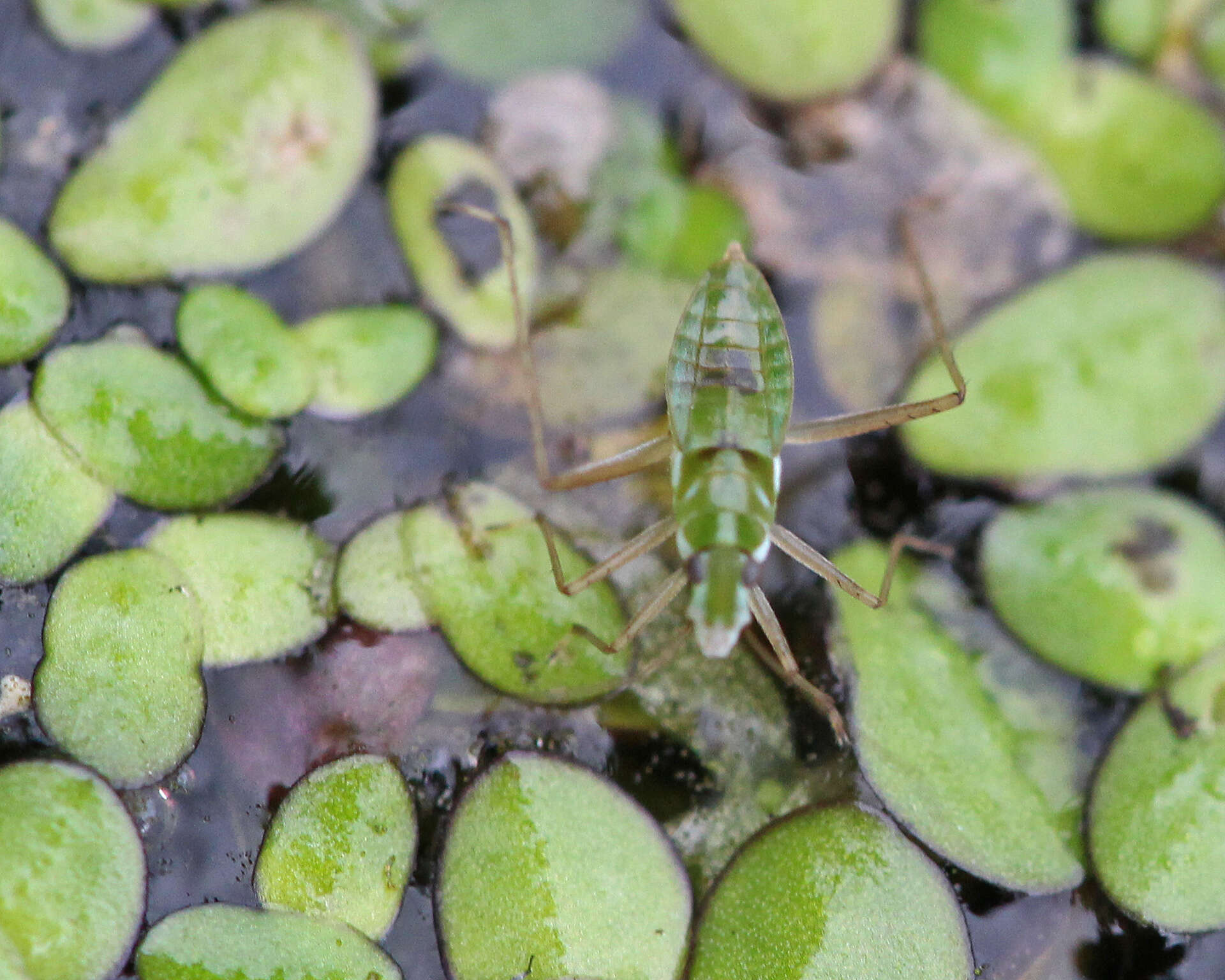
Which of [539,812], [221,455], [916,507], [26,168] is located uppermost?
[26,168]

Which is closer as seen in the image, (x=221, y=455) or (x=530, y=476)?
(x=221, y=455)

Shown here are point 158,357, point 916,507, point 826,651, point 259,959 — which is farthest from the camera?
point 916,507

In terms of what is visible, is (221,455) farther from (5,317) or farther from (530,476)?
(530,476)

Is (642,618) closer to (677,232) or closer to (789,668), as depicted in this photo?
(789,668)

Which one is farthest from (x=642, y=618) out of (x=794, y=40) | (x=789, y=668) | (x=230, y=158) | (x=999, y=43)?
(x=999, y=43)

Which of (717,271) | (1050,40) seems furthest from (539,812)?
(1050,40)

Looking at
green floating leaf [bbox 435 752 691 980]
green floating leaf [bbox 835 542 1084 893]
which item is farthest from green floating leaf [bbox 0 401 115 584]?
green floating leaf [bbox 835 542 1084 893]
